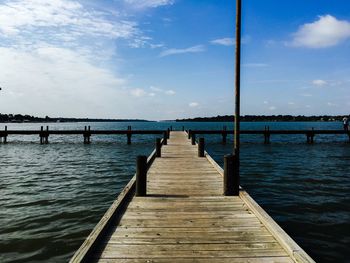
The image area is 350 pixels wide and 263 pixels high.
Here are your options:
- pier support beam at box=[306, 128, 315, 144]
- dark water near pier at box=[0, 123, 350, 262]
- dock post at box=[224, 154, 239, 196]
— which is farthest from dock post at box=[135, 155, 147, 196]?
pier support beam at box=[306, 128, 315, 144]

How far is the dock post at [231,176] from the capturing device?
27.1 feet

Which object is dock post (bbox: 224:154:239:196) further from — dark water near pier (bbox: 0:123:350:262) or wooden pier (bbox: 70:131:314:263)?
dark water near pier (bbox: 0:123:350:262)

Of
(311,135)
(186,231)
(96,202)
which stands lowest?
(96,202)

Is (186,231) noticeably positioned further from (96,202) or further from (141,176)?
(96,202)

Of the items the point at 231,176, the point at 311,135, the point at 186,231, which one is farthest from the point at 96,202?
the point at 311,135

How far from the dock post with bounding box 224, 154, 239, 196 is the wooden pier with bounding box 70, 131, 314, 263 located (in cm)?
18

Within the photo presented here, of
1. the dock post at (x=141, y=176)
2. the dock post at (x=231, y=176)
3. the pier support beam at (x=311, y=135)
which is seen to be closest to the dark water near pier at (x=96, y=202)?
the dock post at (x=141, y=176)

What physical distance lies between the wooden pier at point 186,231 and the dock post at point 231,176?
177mm

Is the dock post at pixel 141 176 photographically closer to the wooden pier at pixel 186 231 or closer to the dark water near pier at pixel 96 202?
the wooden pier at pixel 186 231

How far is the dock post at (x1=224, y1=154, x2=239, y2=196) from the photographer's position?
27.1 ft

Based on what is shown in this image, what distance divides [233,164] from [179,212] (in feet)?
6.69

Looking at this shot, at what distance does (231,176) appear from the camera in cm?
848

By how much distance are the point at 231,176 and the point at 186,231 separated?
291 cm

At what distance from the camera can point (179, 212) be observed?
7078 millimetres
